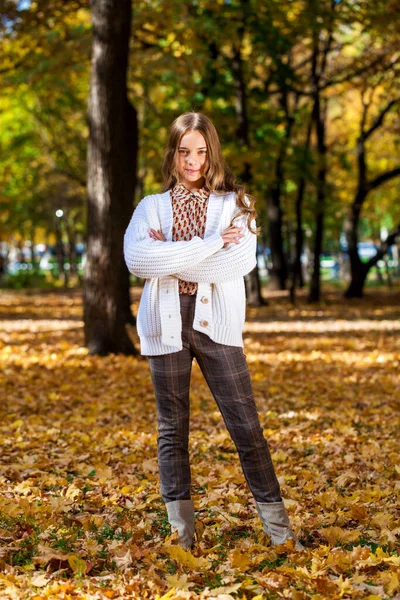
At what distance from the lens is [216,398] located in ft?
13.4

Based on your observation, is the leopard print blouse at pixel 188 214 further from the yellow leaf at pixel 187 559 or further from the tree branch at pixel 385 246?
the tree branch at pixel 385 246

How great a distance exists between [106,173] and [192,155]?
7540 millimetres

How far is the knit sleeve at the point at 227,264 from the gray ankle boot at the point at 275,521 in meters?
1.16

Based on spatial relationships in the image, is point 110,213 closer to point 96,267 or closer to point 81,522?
point 96,267

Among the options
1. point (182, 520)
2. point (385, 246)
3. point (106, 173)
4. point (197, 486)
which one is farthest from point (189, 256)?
point (385, 246)

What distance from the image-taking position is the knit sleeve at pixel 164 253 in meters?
3.80

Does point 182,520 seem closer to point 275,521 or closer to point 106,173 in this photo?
point 275,521

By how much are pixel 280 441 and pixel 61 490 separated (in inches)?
87.0

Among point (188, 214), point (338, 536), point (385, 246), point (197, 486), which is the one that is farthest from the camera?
point (385, 246)

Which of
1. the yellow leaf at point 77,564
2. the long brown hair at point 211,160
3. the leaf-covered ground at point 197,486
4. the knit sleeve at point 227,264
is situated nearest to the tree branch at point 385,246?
the leaf-covered ground at point 197,486

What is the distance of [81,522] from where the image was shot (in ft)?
15.1

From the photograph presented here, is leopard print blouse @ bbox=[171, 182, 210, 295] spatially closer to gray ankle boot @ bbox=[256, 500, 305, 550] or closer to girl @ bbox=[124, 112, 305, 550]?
girl @ bbox=[124, 112, 305, 550]

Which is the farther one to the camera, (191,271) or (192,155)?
(192,155)

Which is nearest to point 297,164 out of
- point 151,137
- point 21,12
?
point 151,137
